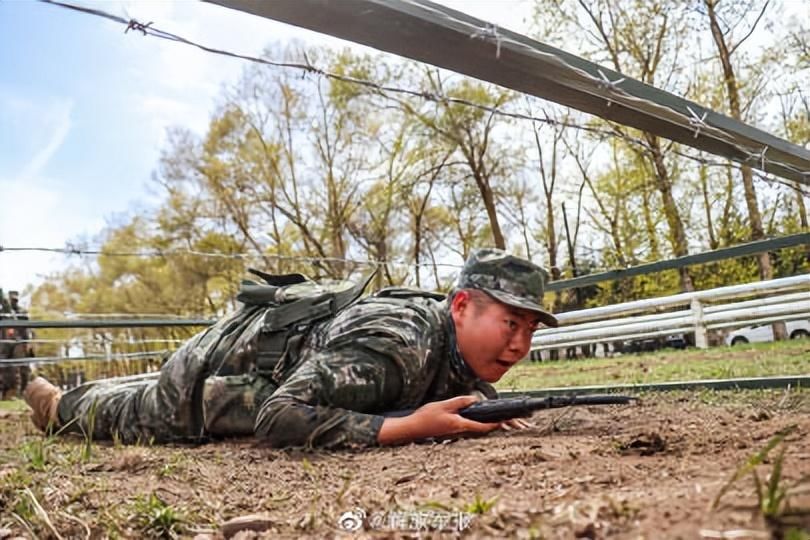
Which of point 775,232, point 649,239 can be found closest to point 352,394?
point 775,232

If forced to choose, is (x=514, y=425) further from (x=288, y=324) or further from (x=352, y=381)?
(x=288, y=324)

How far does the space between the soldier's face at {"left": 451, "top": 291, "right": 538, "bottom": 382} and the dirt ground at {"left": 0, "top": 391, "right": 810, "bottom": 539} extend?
28 centimetres

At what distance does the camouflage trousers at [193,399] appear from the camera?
280cm

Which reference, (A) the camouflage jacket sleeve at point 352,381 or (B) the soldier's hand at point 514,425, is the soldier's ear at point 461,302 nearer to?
(A) the camouflage jacket sleeve at point 352,381

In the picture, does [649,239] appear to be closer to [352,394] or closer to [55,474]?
[352,394]

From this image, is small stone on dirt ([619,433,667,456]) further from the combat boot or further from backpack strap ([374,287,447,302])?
the combat boot

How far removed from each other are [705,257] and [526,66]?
257 cm

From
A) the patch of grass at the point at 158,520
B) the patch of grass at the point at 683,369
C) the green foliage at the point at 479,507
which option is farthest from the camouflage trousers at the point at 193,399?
the patch of grass at the point at 683,369

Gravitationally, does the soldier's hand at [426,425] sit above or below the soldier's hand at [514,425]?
above

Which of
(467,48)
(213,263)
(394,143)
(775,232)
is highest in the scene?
(394,143)

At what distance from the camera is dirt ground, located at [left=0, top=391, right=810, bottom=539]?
2.99ft

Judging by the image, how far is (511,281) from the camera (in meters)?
2.45

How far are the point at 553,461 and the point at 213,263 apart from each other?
16.3m

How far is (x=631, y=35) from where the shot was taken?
13250 millimetres
